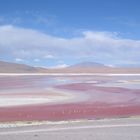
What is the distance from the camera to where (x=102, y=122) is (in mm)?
16281

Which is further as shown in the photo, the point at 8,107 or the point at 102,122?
the point at 8,107

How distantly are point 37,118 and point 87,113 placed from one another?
325 centimetres

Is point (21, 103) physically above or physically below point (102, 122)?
above

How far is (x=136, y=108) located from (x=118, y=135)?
1103 cm

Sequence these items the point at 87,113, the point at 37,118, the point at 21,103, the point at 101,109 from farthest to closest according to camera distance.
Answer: the point at 21,103 < the point at 101,109 < the point at 87,113 < the point at 37,118

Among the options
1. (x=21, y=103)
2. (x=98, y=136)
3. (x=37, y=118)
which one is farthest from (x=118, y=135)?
(x=21, y=103)

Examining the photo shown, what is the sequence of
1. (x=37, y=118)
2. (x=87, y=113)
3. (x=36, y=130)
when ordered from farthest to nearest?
1. (x=87, y=113)
2. (x=37, y=118)
3. (x=36, y=130)

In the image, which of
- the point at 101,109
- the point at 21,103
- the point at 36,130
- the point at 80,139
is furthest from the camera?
the point at 21,103

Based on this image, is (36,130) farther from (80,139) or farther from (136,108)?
(136,108)

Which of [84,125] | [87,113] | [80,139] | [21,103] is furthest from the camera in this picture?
[21,103]

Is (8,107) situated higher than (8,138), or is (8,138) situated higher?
(8,107)

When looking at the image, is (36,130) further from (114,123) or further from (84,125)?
(114,123)

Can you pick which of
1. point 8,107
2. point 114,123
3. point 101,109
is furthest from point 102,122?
point 8,107

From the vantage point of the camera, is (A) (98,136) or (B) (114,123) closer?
(A) (98,136)
